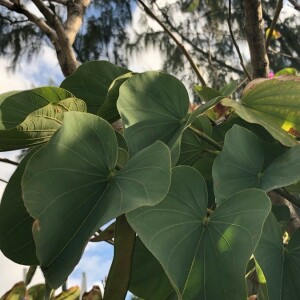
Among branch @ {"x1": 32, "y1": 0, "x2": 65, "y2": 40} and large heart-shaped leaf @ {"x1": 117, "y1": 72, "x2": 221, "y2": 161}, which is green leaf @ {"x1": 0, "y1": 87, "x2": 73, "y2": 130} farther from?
branch @ {"x1": 32, "y1": 0, "x2": 65, "y2": 40}

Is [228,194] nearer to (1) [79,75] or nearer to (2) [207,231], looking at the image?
(2) [207,231]

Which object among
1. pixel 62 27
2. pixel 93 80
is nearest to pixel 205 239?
pixel 93 80

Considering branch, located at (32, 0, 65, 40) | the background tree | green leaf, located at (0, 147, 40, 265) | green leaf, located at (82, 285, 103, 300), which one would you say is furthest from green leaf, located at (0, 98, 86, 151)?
the background tree

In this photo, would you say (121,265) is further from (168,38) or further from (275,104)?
(168,38)

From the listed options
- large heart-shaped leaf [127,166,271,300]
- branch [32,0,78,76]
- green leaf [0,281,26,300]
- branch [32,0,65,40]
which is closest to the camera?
large heart-shaped leaf [127,166,271,300]

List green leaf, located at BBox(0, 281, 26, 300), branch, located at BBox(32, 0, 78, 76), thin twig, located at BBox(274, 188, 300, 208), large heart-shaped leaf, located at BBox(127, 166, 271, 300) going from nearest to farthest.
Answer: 1. large heart-shaped leaf, located at BBox(127, 166, 271, 300)
2. thin twig, located at BBox(274, 188, 300, 208)
3. green leaf, located at BBox(0, 281, 26, 300)
4. branch, located at BBox(32, 0, 78, 76)

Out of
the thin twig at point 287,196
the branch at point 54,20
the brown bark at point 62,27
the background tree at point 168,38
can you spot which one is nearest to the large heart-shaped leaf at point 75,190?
the thin twig at point 287,196

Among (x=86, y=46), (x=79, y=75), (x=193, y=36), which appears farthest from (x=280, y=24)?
→ (x=79, y=75)

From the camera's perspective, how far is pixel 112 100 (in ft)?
1.15

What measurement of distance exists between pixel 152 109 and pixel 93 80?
6cm

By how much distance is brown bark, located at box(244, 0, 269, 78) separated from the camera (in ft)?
2.12

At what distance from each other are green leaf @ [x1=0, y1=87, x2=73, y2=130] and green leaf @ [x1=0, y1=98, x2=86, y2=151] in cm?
2

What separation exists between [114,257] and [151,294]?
90 millimetres

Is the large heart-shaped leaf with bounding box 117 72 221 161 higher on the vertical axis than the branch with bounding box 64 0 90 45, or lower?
higher
